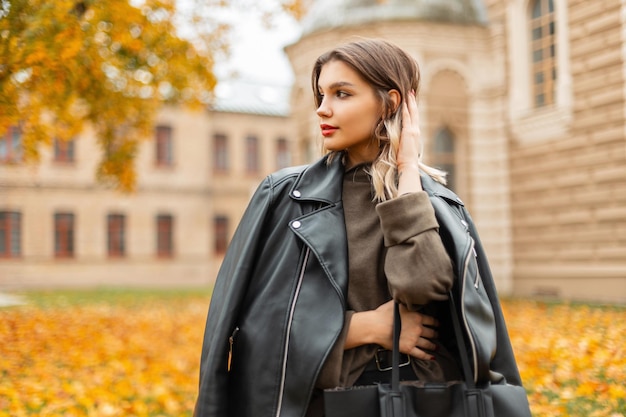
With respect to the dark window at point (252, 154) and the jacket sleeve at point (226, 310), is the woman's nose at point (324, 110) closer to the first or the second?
the jacket sleeve at point (226, 310)

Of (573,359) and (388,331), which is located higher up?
(388,331)

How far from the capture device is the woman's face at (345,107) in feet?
7.68

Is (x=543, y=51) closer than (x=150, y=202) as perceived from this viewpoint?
Yes

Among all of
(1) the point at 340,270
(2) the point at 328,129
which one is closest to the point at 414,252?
(1) the point at 340,270

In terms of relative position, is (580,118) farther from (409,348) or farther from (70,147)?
(70,147)

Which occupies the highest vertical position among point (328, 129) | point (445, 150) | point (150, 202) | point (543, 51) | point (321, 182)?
point (543, 51)

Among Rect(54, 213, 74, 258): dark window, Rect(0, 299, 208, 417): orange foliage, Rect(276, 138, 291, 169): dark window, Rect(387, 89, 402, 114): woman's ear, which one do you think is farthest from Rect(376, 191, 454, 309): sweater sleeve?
Rect(276, 138, 291, 169): dark window

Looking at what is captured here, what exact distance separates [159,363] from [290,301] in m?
6.32

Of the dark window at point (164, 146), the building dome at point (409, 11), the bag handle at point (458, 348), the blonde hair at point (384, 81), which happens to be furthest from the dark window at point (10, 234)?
the bag handle at point (458, 348)

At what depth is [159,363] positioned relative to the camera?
813cm

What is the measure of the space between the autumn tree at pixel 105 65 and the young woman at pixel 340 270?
18.8ft

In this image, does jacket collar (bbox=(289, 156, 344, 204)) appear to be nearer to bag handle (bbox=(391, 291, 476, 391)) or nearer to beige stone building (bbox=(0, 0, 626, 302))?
bag handle (bbox=(391, 291, 476, 391))

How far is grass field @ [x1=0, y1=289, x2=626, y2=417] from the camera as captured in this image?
5.61m

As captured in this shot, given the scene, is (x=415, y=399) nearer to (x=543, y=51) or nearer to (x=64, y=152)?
(x=543, y=51)
